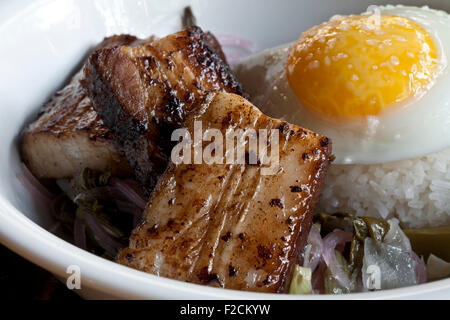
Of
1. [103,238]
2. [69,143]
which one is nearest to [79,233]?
[103,238]

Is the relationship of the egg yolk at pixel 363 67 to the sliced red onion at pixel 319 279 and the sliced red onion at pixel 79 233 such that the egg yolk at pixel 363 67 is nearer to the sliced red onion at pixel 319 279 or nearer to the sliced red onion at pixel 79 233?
the sliced red onion at pixel 319 279

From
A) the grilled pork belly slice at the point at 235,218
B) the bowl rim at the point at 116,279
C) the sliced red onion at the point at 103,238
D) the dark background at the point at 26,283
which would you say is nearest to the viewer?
the bowl rim at the point at 116,279

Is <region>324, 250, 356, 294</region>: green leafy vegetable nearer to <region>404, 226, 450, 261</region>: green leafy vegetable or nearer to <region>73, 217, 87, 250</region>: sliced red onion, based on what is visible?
<region>404, 226, 450, 261</region>: green leafy vegetable

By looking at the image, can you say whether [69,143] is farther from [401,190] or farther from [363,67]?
[401,190]

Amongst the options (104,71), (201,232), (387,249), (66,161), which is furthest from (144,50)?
(387,249)

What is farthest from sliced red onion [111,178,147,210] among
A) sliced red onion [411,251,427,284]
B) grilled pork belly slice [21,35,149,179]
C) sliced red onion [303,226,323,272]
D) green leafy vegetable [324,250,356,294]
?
sliced red onion [411,251,427,284]

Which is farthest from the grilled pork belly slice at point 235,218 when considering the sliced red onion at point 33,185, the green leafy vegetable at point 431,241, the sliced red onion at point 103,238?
the sliced red onion at point 33,185
